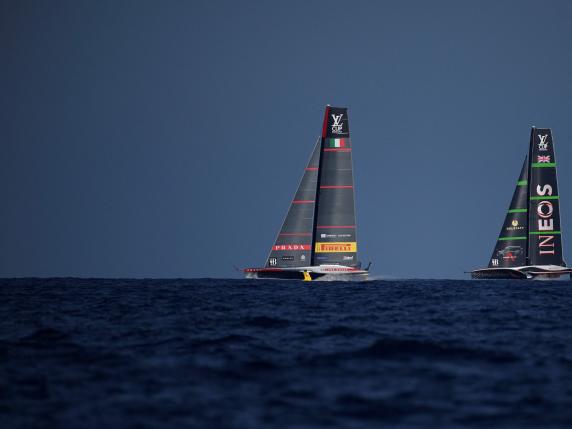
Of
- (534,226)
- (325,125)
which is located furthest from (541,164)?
(325,125)

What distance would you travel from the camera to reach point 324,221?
61906 millimetres

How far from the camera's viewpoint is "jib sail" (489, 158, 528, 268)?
7356cm

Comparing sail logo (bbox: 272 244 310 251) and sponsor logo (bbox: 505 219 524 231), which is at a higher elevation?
sponsor logo (bbox: 505 219 524 231)

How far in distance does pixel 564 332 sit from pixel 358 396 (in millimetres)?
11841

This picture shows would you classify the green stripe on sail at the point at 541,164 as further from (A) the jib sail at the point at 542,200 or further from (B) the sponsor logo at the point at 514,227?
(B) the sponsor logo at the point at 514,227

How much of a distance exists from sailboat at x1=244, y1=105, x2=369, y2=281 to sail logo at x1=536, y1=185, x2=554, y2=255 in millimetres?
18428

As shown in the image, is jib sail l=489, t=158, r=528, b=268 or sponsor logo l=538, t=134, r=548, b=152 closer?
sponsor logo l=538, t=134, r=548, b=152

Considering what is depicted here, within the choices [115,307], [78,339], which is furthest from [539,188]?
[78,339]

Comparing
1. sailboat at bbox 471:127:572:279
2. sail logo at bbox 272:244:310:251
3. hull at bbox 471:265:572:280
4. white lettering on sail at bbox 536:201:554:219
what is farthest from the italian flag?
hull at bbox 471:265:572:280

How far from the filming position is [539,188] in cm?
7150

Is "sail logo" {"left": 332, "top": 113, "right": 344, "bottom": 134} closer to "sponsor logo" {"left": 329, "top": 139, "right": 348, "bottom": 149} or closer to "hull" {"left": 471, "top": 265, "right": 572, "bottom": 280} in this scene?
"sponsor logo" {"left": 329, "top": 139, "right": 348, "bottom": 149}

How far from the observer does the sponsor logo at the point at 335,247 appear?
62375mm

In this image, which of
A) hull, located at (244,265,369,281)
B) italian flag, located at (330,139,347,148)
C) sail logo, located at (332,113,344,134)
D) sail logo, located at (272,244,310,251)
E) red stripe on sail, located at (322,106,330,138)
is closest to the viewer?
italian flag, located at (330,139,347,148)

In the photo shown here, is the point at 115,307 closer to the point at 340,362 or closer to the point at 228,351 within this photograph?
the point at 228,351
